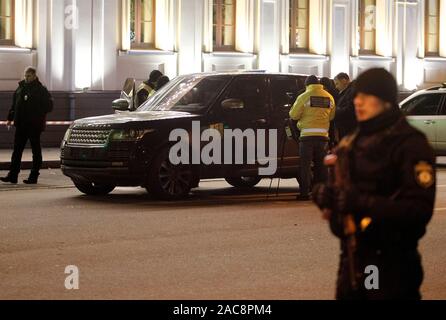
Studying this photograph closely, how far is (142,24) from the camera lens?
28.1 meters

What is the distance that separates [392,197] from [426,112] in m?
18.4

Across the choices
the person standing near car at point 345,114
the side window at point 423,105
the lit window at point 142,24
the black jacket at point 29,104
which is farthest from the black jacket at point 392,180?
the lit window at point 142,24

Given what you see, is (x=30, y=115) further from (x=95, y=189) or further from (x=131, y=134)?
(x=131, y=134)

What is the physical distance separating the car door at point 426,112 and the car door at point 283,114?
259 inches

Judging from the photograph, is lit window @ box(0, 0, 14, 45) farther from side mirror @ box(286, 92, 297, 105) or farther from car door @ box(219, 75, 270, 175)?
side mirror @ box(286, 92, 297, 105)

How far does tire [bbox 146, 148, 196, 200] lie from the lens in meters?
15.2

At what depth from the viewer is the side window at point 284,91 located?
54.2 ft

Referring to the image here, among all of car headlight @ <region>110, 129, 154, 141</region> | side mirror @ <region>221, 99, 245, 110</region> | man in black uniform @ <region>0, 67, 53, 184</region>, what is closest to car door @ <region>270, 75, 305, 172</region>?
side mirror @ <region>221, 99, 245, 110</region>

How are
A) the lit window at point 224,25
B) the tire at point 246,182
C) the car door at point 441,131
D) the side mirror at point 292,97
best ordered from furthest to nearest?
1. the lit window at point 224,25
2. the car door at point 441,131
3. the tire at point 246,182
4. the side mirror at point 292,97

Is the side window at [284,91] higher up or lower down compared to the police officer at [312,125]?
higher up

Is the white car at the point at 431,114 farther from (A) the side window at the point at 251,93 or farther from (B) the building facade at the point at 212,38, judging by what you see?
(B) the building facade at the point at 212,38

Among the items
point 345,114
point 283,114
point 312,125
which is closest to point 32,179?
point 283,114

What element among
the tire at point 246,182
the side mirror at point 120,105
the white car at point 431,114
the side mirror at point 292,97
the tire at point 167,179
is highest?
the side mirror at point 292,97

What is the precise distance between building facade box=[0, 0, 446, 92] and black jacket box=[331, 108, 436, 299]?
21.0 m
